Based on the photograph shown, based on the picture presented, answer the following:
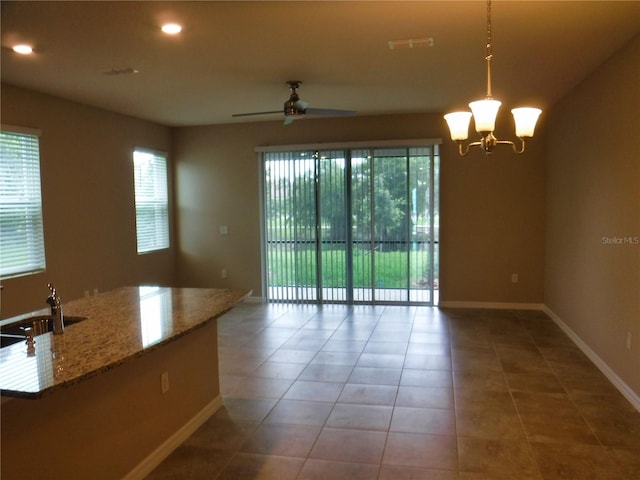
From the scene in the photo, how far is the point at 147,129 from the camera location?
6707 millimetres

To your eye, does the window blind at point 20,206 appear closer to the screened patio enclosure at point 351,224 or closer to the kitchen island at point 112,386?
the kitchen island at point 112,386

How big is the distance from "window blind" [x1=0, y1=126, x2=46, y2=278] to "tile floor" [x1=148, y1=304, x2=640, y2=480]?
2.07m

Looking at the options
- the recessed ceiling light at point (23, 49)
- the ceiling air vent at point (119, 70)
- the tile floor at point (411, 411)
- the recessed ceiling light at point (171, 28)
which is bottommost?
the tile floor at point (411, 411)

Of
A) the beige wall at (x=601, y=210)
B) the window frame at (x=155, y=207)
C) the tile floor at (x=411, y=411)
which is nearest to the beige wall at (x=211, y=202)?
the window frame at (x=155, y=207)

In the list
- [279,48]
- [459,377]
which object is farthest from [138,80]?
[459,377]

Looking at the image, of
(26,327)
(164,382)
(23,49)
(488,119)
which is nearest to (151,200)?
(23,49)

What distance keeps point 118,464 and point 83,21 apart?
8.42 ft

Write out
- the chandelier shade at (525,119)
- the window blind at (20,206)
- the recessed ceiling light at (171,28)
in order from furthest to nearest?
the window blind at (20,206) → the recessed ceiling light at (171,28) → the chandelier shade at (525,119)

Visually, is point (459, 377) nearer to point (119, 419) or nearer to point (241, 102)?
point (119, 419)

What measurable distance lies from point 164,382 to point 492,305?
483 cm

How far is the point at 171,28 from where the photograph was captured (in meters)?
3.16

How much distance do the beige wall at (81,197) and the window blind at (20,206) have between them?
77mm

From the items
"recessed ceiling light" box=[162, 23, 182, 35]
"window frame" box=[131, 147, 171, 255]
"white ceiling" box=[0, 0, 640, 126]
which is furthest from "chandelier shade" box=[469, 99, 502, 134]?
Result: "window frame" box=[131, 147, 171, 255]

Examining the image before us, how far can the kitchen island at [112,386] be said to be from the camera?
6.31 feet
